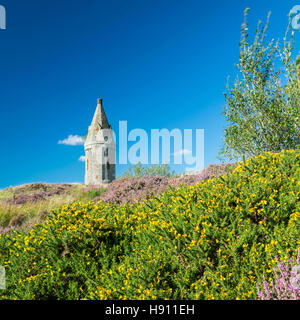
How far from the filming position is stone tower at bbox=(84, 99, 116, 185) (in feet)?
101

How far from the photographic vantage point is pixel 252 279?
4207mm

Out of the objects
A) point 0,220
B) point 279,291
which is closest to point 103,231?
point 279,291

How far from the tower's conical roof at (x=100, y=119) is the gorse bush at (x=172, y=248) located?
25.6 meters

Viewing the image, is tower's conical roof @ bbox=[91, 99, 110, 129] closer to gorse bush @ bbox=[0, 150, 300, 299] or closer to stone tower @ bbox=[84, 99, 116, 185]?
stone tower @ bbox=[84, 99, 116, 185]

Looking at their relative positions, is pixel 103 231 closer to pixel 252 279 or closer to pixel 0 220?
pixel 252 279

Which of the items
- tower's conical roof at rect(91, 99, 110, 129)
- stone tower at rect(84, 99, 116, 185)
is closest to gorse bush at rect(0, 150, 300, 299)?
stone tower at rect(84, 99, 116, 185)

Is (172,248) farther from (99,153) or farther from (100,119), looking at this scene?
(100,119)

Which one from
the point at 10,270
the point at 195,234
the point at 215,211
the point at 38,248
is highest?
the point at 215,211

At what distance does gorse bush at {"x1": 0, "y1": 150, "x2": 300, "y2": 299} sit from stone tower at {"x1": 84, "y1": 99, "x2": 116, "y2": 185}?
23898mm

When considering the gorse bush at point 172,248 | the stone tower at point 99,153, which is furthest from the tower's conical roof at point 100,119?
the gorse bush at point 172,248

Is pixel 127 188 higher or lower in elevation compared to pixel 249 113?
lower

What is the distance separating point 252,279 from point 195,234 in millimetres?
1131

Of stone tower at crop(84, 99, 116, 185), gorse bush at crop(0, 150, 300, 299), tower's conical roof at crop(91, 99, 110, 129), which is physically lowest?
gorse bush at crop(0, 150, 300, 299)
